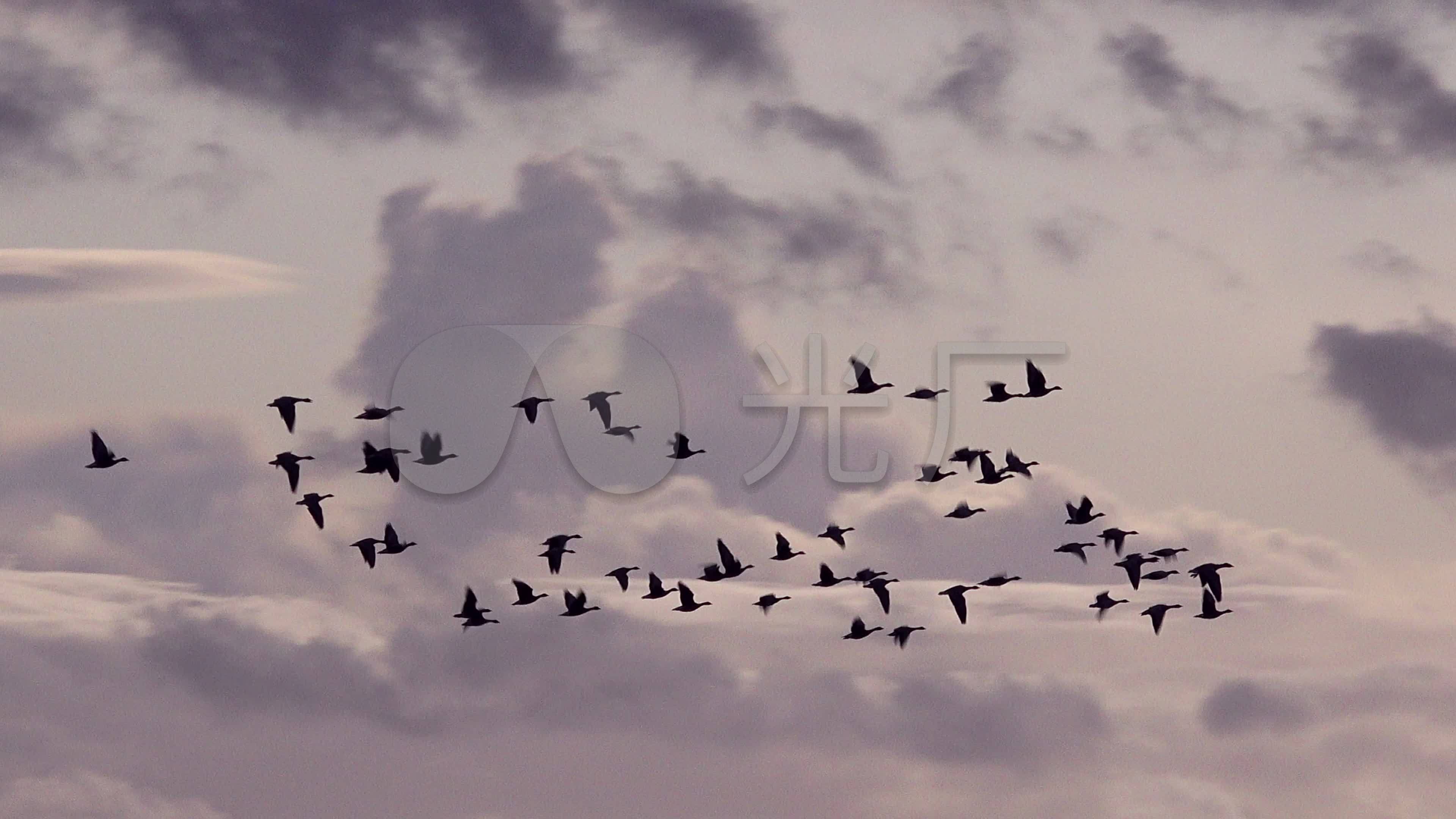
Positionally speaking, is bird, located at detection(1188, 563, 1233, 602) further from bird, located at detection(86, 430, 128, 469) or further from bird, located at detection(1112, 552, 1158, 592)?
bird, located at detection(86, 430, 128, 469)

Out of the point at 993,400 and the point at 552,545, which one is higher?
the point at 993,400

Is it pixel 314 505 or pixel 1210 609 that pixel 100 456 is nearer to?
pixel 314 505

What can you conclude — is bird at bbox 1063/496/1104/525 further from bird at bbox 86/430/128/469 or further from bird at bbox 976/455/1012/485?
bird at bbox 86/430/128/469

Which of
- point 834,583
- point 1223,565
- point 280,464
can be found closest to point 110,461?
point 280,464

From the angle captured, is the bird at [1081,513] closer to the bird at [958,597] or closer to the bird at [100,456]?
the bird at [958,597]

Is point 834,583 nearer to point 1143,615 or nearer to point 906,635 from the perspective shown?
point 906,635

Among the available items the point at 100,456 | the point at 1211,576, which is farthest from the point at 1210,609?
the point at 100,456

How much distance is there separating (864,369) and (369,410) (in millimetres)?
25674

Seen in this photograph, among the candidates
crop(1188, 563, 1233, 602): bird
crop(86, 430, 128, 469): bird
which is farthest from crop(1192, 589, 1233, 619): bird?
crop(86, 430, 128, 469): bird

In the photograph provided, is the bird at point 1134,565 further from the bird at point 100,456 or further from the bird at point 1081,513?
the bird at point 100,456

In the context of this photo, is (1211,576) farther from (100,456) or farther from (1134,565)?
(100,456)

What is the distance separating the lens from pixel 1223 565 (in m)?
103

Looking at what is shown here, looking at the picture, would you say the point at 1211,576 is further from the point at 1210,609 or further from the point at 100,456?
the point at 100,456

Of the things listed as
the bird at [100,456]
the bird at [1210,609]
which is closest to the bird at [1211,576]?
the bird at [1210,609]
